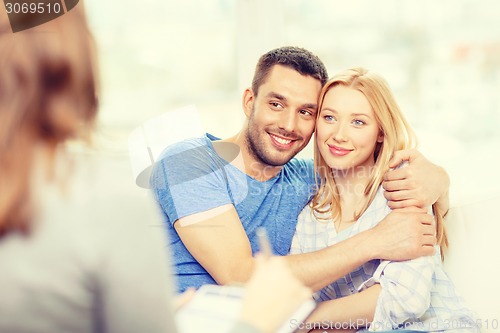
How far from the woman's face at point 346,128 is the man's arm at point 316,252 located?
12 centimetres

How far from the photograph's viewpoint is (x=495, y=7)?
107 cm

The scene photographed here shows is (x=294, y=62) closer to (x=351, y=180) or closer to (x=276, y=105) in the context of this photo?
(x=276, y=105)

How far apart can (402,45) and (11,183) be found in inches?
32.3

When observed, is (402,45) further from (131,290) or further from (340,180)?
(131,290)

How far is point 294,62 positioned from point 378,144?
0.19 metres

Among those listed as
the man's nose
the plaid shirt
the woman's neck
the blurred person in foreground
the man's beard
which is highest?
the blurred person in foreground

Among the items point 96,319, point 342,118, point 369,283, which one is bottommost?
point 369,283

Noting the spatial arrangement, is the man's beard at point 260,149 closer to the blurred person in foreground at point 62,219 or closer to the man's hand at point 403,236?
the man's hand at point 403,236

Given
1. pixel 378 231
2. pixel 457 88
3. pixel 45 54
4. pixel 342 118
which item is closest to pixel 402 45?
pixel 457 88

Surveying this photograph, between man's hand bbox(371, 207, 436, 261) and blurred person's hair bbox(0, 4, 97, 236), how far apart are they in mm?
557

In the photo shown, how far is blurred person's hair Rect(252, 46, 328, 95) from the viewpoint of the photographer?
0.94 metres

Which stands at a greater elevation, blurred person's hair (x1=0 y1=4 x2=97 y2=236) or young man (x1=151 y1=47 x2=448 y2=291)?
blurred person's hair (x1=0 y1=4 x2=97 y2=236)

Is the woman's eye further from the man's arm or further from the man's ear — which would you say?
the man's arm

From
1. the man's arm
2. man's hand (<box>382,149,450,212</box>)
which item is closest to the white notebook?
the man's arm
